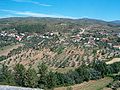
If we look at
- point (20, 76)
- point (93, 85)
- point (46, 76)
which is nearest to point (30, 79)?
point (20, 76)

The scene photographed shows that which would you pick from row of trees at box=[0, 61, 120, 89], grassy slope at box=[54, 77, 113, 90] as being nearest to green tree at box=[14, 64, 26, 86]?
row of trees at box=[0, 61, 120, 89]

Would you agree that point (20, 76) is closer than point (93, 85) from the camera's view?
Yes

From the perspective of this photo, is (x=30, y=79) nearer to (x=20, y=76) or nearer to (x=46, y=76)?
(x=20, y=76)

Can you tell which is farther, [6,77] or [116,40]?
[116,40]

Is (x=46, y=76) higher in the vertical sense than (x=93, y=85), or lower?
higher

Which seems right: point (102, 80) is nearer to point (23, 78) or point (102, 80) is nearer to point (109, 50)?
point (23, 78)

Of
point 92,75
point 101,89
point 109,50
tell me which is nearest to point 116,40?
point 109,50

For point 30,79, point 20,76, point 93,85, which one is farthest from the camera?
point 93,85

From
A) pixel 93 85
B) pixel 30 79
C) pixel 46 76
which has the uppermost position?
pixel 46 76

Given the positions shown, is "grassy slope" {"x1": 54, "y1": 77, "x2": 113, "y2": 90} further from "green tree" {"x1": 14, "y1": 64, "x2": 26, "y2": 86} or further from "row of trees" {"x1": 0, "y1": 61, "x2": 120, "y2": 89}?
"green tree" {"x1": 14, "y1": 64, "x2": 26, "y2": 86}

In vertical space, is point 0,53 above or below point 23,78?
below
